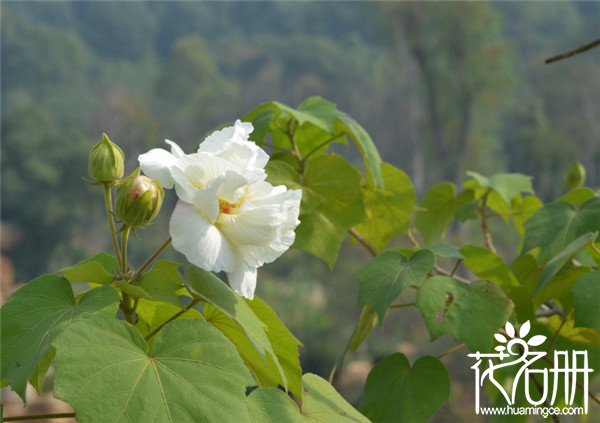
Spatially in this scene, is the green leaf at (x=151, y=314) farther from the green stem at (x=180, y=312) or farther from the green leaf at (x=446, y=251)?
the green leaf at (x=446, y=251)

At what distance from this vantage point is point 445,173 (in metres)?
17.5

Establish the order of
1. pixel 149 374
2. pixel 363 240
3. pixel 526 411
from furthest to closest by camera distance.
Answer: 1. pixel 363 240
2. pixel 526 411
3. pixel 149 374

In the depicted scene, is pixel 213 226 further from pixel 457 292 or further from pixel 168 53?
pixel 168 53

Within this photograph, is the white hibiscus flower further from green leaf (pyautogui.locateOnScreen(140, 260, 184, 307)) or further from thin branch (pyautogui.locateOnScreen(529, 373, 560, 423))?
thin branch (pyautogui.locateOnScreen(529, 373, 560, 423))

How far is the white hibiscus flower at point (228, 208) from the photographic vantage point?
0.51 meters

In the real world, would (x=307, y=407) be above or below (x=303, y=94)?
below

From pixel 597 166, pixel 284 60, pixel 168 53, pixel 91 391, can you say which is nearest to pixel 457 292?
pixel 91 391

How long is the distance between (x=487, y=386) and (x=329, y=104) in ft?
0.99

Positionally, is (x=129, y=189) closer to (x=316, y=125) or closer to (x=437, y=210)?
(x=316, y=125)

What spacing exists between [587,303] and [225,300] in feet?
0.95

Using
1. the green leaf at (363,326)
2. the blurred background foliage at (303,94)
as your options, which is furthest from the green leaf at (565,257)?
the blurred background foliage at (303,94)

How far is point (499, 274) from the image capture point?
0.74 metres

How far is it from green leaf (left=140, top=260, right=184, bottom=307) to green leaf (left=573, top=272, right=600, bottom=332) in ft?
0.99

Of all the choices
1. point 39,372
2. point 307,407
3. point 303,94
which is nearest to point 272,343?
point 307,407
